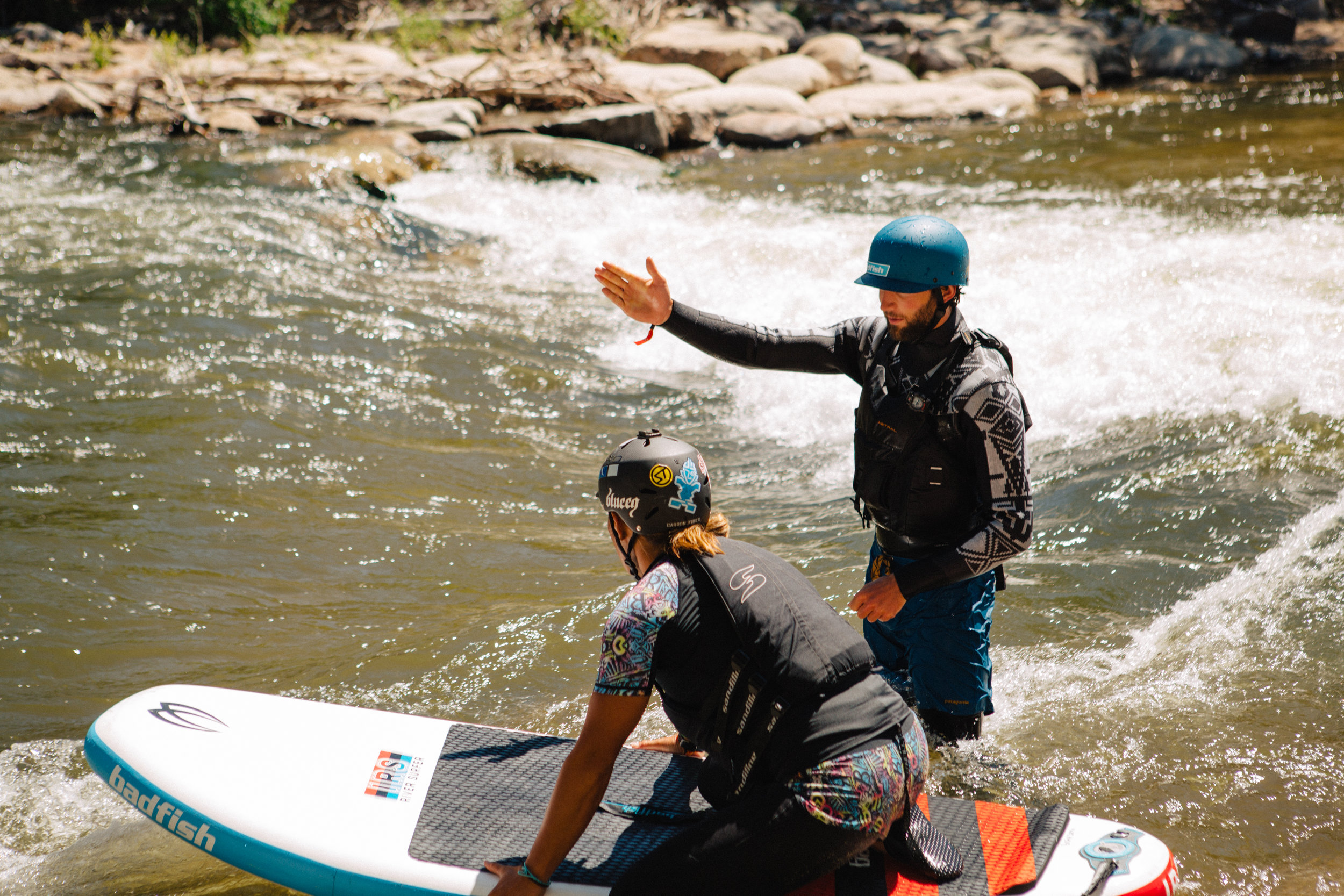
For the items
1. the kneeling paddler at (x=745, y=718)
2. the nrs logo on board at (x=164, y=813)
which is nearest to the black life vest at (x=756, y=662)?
the kneeling paddler at (x=745, y=718)

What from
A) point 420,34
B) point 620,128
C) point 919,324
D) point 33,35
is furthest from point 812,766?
point 33,35

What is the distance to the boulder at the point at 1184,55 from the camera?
17344mm

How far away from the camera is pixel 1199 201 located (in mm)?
10094

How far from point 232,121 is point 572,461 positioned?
11.0m

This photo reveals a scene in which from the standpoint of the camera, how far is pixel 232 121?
A: 14.5 m

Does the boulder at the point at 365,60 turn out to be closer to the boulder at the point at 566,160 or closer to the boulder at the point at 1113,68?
the boulder at the point at 566,160

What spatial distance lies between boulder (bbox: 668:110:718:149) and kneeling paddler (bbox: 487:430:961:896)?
1315cm

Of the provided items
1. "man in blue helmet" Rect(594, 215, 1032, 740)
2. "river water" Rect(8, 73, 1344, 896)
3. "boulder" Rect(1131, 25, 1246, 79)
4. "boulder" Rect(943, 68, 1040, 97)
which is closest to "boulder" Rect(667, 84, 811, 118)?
"boulder" Rect(943, 68, 1040, 97)

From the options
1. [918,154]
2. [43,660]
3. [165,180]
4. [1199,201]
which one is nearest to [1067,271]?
[1199,201]

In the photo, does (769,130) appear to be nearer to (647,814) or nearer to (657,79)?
(657,79)

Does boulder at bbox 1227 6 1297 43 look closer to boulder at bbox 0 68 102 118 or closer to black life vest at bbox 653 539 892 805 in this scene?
boulder at bbox 0 68 102 118

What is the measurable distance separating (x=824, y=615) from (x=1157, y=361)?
5.39 m

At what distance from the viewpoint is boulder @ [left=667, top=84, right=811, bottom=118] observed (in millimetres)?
15336

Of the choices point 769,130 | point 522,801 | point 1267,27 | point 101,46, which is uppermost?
point 1267,27
